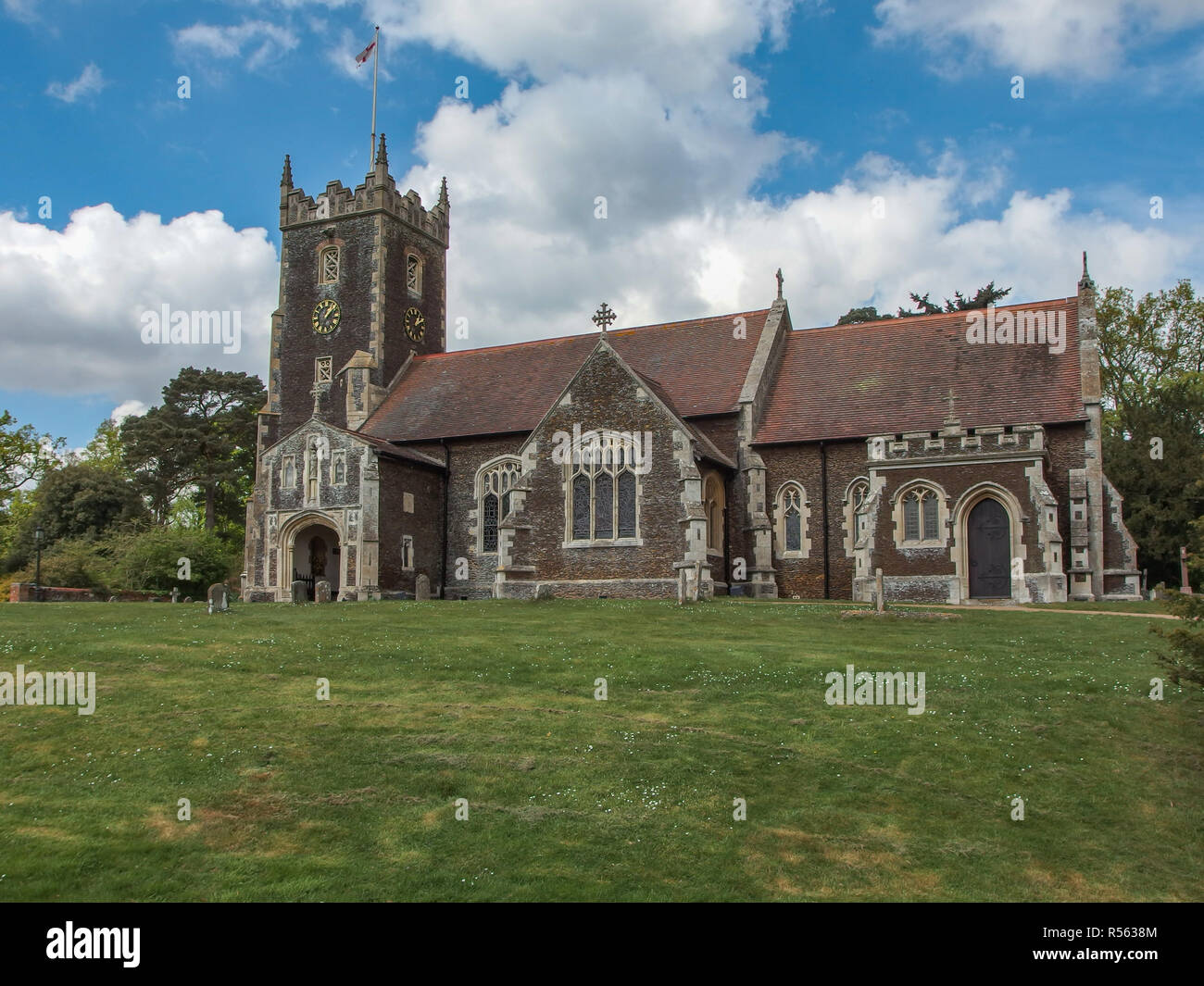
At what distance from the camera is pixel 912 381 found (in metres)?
31.1

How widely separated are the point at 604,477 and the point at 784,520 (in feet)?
18.9

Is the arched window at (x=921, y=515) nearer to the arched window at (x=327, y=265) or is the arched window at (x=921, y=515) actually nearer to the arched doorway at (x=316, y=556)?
the arched doorway at (x=316, y=556)

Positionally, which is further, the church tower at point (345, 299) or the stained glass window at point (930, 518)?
the church tower at point (345, 299)

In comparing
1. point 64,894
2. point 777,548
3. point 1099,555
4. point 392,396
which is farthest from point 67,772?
point 392,396

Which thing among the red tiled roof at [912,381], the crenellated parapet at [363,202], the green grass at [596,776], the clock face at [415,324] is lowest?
the green grass at [596,776]

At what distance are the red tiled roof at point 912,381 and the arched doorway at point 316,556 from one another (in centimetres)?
1536

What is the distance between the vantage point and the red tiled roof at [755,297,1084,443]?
94.7 ft

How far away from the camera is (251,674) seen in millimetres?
15297

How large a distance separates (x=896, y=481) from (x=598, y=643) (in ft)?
41.4

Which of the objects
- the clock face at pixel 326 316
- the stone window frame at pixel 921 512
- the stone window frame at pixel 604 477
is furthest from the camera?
the clock face at pixel 326 316

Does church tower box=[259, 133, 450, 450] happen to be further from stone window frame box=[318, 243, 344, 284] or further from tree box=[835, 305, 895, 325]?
tree box=[835, 305, 895, 325]

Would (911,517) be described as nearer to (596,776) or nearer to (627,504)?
(627,504)

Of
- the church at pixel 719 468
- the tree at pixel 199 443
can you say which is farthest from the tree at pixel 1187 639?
the tree at pixel 199 443

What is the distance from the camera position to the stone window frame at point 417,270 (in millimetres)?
42656
